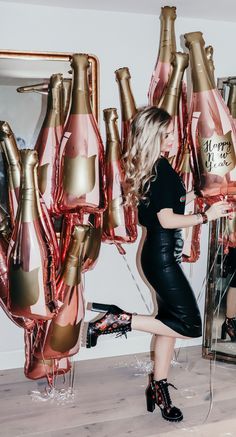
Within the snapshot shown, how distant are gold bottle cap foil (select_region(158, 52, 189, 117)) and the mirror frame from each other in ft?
1.12

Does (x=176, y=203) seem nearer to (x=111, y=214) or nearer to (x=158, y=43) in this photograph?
(x=111, y=214)

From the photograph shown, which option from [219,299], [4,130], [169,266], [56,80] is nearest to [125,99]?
[56,80]

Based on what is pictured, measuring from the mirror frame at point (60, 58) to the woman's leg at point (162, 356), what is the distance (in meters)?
1.05

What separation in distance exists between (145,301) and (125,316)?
61 centimetres

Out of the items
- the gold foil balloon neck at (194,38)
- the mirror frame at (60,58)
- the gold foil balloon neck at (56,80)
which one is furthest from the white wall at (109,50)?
the gold foil balloon neck at (194,38)

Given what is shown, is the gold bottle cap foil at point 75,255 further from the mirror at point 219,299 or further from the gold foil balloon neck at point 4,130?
the mirror at point 219,299

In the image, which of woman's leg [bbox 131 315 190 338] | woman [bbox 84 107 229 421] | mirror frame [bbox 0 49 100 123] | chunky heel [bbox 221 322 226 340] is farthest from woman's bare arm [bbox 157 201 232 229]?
chunky heel [bbox 221 322 226 340]

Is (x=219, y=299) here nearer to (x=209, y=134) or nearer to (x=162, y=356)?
(x=162, y=356)

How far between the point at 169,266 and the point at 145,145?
0.47 meters

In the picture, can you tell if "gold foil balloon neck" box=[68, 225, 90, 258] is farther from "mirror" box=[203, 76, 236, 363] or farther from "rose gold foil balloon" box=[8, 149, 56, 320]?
"mirror" box=[203, 76, 236, 363]

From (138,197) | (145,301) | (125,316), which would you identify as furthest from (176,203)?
(145,301)

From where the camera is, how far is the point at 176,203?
187 cm

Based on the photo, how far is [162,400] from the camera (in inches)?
77.2

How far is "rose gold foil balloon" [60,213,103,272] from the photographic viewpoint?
2.05m
